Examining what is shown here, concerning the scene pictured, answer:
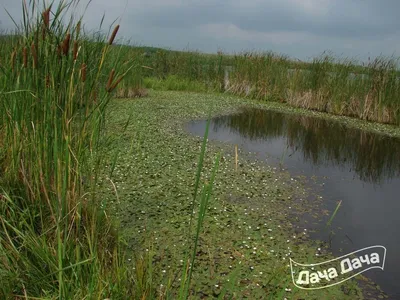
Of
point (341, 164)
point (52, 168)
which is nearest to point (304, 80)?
point (341, 164)

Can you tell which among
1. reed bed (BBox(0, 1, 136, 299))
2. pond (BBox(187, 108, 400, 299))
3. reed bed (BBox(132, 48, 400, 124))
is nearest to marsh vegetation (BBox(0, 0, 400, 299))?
reed bed (BBox(0, 1, 136, 299))

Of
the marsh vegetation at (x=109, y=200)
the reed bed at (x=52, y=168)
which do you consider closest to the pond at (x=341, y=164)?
the marsh vegetation at (x=109, y=200)

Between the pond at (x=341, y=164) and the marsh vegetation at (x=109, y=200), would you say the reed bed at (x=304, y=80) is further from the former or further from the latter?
the marsh vegetation at (x=109, y=200)

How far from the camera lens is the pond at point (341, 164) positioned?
3260 mm

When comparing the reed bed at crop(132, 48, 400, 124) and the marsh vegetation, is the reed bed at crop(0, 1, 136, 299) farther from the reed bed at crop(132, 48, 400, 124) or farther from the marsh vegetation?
the reed bed at crop(132, 48, 400, 124)

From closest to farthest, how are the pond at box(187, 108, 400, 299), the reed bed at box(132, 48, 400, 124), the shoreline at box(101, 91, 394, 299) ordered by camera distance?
the shoreline at box(101, 91, 394, 299)
the pond at box(187, 108, 400, 299)
the reed bed at box(132, 48, 400, 124)

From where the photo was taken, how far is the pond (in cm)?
326

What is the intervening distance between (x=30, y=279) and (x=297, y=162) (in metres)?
4.59

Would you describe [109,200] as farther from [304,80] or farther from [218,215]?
[304,80]

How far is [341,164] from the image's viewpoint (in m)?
5.71

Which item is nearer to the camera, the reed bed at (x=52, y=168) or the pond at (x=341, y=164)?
the reed bed at (x=52, y=168)

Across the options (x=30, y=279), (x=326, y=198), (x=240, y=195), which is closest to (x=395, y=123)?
(x=326, y=198)

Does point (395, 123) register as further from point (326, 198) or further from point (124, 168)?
point (124, 168)

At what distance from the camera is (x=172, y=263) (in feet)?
8.18
